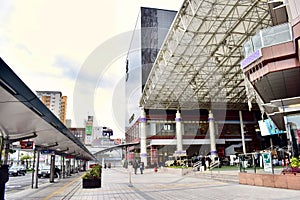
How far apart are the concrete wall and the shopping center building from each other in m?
7.31

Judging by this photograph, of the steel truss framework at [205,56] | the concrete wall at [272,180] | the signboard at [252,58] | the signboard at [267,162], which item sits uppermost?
the steel truss framework at [205,56]

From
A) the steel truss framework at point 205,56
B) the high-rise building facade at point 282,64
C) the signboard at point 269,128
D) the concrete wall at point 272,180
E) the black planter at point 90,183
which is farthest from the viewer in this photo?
the signboard at point 269,128

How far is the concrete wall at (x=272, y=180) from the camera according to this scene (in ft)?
34.6

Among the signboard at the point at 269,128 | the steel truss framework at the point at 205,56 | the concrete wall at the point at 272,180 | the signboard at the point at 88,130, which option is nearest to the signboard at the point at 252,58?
the steel truss framework at the point at 205,56

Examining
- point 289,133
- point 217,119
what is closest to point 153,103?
point 217,119

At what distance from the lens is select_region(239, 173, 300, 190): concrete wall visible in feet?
34.6

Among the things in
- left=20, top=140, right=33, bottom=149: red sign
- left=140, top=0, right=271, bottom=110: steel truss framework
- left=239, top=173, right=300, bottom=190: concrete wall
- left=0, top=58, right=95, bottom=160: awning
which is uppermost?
left=140, top=0, right=271, bottom=110: steel truss framework

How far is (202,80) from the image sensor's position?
40.6 m

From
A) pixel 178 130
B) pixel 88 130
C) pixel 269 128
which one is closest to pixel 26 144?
pixel 269 128

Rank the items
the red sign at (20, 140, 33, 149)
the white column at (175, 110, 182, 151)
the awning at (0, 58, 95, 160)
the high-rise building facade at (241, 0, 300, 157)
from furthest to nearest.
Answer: the white column at (175, 110, 182, 151), the high-rise building facade at (241, 0, 300, 157), the red sign at (20, 140, 33, 149), the awning at (0, 58, 95, 160)

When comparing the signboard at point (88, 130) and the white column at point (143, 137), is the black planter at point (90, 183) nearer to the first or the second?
the white column at point (143, 137)

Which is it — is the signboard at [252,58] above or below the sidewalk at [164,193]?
above

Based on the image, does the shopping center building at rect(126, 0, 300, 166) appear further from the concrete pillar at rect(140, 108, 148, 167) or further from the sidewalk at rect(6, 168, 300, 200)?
the sidewalk at rect(6, 168, 300, 200)

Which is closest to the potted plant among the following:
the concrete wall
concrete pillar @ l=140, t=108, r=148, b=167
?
the concrete wall
